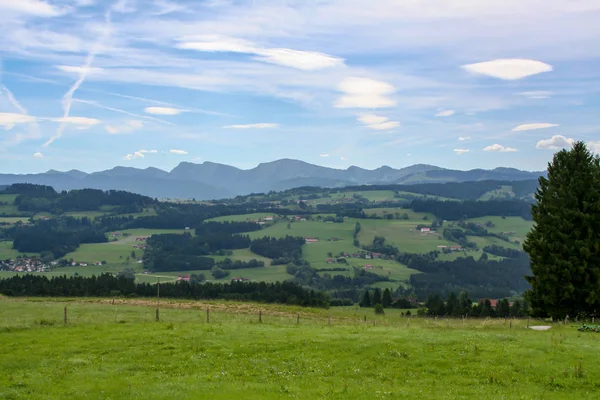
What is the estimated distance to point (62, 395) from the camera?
20.4 metres

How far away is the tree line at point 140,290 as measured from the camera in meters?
84.5

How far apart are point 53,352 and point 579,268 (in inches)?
1628

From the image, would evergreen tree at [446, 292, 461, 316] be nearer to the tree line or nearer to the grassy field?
the tree line

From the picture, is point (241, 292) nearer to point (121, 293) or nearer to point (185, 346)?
point (121, 293)

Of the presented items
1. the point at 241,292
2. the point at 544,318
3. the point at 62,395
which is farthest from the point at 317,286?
the point at 62,395

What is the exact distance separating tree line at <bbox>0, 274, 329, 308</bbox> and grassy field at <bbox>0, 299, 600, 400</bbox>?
5174cm

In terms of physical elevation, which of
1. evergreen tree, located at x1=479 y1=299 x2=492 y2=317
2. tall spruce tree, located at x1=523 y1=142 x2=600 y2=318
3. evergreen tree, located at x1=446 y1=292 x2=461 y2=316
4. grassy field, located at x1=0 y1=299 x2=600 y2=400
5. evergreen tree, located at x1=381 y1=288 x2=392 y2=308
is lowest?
evergreen tree, located at x1=381 y1=288 x2=392 y2=308

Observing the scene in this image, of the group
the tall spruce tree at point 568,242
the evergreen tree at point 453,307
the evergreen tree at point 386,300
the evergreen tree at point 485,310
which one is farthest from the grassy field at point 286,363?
the evergreen tree at point 386,300

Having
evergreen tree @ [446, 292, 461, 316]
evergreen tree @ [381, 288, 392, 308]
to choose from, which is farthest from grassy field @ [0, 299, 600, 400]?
evergreen tree @ [381, 288, 392, 308]

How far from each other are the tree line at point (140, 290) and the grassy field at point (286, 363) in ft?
170

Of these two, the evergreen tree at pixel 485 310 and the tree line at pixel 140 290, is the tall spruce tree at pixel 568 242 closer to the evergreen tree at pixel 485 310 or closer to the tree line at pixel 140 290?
the evergreen tree at pixel 485 310

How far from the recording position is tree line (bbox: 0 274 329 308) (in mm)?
84500

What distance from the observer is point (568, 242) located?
45281 millimetres

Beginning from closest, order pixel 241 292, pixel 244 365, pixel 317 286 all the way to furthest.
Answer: pixel 244 365
pixel 241 292
pixel 317 286
